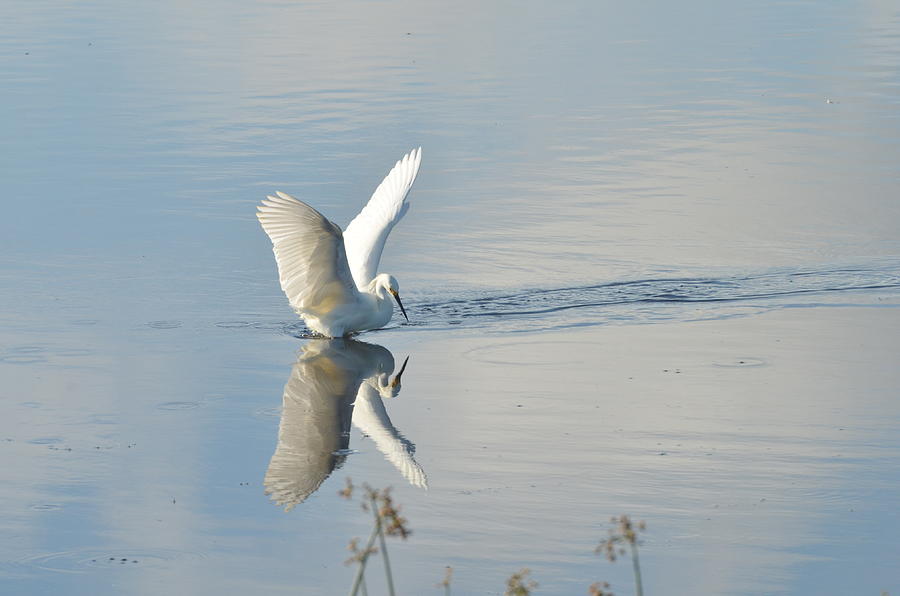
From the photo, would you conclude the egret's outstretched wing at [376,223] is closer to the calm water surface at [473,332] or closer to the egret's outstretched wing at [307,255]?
the calm water surface at [473,332]

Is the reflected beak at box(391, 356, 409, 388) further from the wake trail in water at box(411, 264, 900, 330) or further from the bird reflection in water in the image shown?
the wake trail in water at box(411, 264, 900, 330)

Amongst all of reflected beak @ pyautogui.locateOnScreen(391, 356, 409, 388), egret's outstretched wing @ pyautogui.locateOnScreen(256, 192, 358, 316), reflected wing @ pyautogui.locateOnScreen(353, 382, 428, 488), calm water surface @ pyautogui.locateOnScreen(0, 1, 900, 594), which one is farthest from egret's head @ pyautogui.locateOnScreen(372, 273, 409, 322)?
reflected wing @ pyautogui.locateOnScreen(353, 382, 428, 488)

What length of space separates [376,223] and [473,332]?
1486mm

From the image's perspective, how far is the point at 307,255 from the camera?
926 cm

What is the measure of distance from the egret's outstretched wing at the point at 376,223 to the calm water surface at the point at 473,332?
15.0 inches

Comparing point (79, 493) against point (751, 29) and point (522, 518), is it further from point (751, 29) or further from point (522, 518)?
point (751, 29)

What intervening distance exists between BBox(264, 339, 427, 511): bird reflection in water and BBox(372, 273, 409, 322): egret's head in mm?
303

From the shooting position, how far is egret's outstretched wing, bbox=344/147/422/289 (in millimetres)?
10258

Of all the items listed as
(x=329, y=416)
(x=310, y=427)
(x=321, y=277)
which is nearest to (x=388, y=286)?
(x=321, y=277)

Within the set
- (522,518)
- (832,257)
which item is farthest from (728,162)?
(522,518)

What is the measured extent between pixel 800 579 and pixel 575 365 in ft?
9.91

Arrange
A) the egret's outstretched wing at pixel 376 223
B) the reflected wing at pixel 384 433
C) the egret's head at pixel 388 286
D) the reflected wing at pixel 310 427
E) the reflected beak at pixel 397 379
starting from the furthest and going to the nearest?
the egret's outstretched wing at pixel 376 223 → the egret's head at pixel 388 286 → the reflected beak at pixel 397 379 → the reflected wing at pixel 384 433 → the reflected wing at pixel 310 427

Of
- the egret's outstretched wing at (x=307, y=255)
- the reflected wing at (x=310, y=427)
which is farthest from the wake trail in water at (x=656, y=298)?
the reflected wing at (x=310, y=427)

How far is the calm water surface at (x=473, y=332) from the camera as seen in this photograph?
6.22 meters
